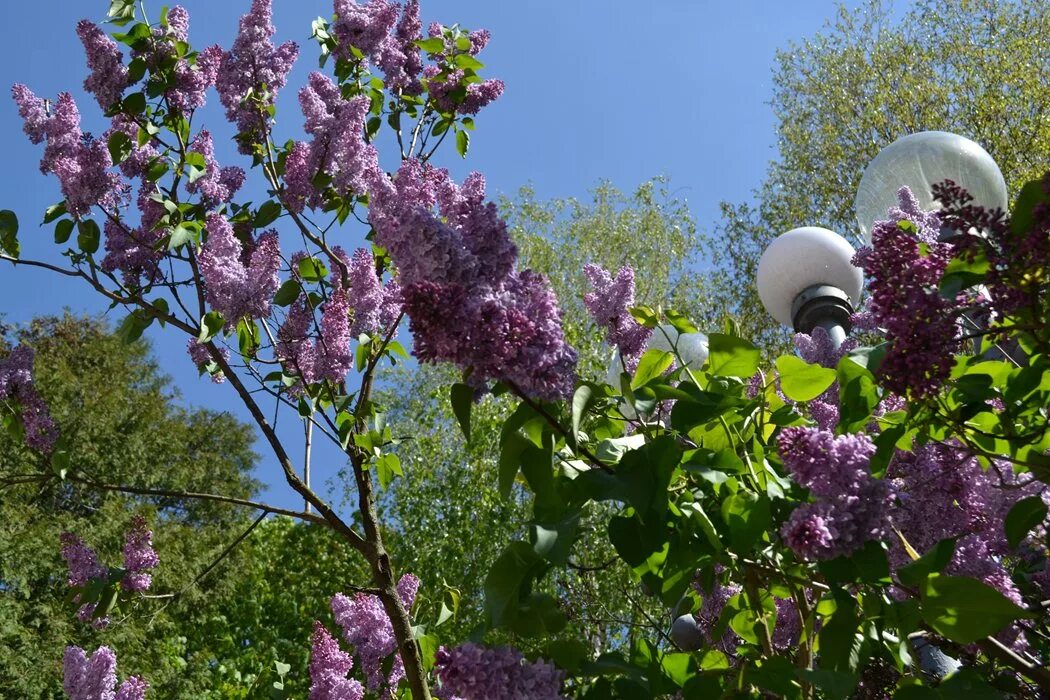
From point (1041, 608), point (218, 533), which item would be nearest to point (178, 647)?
point (218, 533)

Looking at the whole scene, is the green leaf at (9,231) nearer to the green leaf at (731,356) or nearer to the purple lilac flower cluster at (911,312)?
the green leaf at (731,356)

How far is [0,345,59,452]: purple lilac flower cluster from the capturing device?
280cm

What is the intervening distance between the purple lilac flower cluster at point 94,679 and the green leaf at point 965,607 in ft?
6.30

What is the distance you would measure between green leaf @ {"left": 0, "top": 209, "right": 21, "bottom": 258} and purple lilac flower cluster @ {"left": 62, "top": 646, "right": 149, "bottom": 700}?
96 centimetres

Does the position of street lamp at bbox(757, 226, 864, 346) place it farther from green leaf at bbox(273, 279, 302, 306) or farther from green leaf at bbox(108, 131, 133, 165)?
green leaf at bbox(108, 131, 133, 165)

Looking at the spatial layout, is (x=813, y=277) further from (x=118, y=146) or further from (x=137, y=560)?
(x=137, y=560)

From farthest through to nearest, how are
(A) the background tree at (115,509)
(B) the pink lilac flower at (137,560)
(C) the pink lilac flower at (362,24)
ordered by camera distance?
(A) the background tree at (115,509) < (C) the pink lilac flower at (362,24) < (B) the pink lilac flower at (137,560)

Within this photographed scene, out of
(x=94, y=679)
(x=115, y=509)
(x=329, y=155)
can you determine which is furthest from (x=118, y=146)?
(x=115, y=509)

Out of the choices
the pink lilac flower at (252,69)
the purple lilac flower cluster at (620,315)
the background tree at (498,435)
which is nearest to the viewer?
the purple lilac flower cluster at (620,315)

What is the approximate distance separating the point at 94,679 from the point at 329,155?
1317 millimetres

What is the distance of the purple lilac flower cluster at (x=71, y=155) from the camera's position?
2785 mm

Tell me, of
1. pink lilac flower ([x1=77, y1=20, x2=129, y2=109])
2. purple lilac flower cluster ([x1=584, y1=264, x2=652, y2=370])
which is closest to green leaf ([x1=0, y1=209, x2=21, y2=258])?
pink lilac flower ([x1=77, y1=20, x2=129, y2=109])

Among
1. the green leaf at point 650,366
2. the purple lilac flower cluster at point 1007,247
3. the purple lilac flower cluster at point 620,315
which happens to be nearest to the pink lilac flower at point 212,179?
the purple lilac flower cluster at point 620,315

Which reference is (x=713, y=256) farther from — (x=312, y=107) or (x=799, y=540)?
(x=799, y=540)
